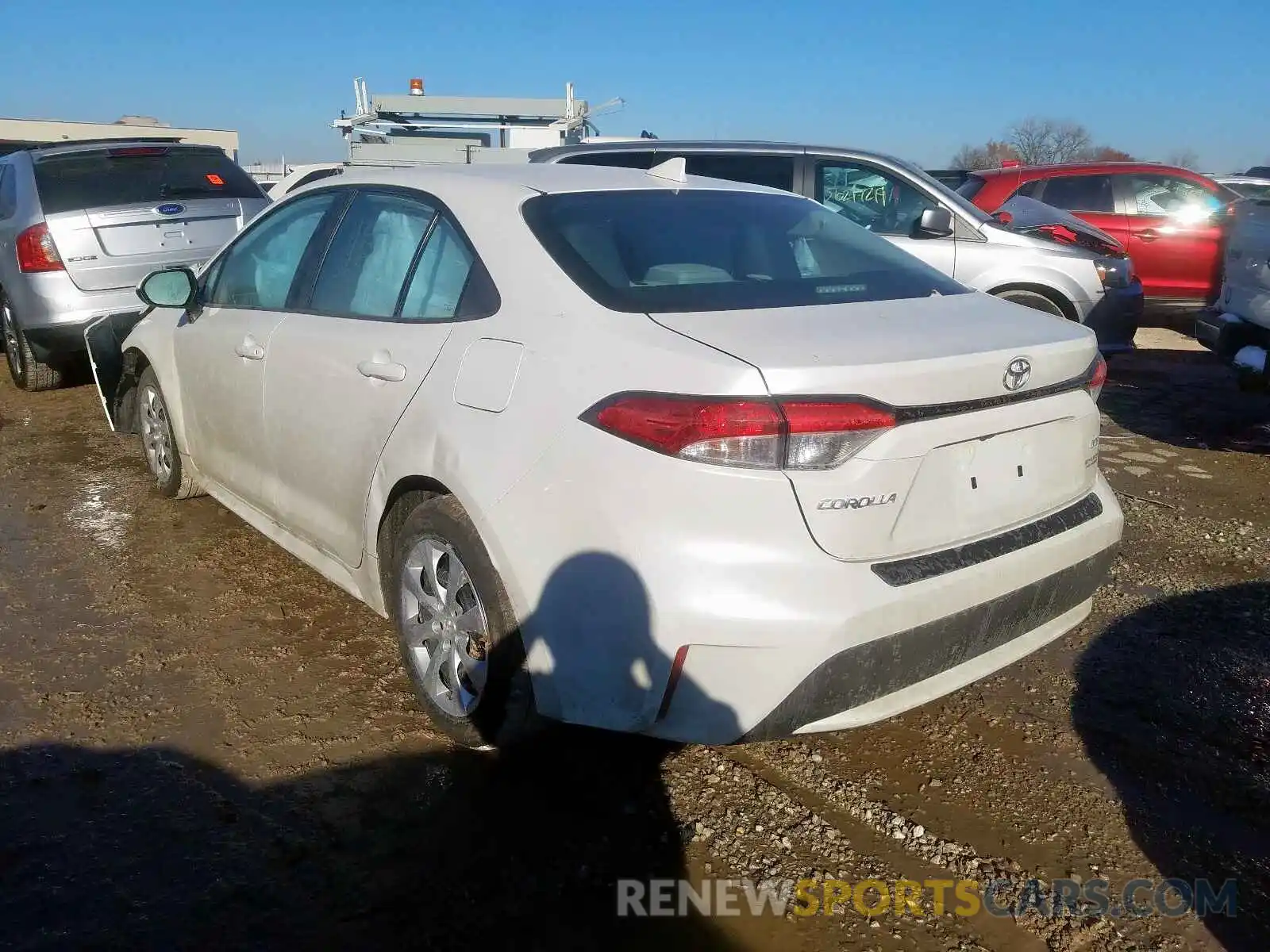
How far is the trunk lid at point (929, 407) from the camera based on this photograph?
2205mm

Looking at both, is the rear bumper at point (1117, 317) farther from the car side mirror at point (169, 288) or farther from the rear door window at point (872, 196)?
the car side mirror at point (169, 288)

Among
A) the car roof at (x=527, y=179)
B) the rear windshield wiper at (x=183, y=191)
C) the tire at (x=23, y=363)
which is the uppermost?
the car roof at (x=527, y=179)

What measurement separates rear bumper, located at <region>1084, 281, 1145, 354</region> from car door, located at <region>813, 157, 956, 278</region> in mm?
1199

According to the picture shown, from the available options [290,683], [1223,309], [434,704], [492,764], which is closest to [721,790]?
[492,764]

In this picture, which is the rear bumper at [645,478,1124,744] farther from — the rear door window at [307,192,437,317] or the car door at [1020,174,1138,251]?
the car door at [1020,174,1138,251]

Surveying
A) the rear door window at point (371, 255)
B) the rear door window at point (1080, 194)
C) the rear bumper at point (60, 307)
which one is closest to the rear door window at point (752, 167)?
the rear door window at point (371, 255)

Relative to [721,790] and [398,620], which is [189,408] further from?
[721,790]

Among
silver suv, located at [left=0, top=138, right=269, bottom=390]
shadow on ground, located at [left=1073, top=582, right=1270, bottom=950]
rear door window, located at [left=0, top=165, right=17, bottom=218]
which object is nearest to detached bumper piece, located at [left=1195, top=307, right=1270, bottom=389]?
shadow on ground, located at [left=1073, top=582, right=1270, bottom=950]

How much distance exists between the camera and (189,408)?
4.30 m

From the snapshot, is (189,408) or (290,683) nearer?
(290,683)

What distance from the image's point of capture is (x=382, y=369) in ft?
9.71

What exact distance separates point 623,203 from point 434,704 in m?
1.57

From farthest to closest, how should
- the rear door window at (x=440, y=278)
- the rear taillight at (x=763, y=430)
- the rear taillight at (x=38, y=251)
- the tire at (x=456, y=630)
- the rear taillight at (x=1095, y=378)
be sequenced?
the rear taillight at (x=38, y=251), the rear door window at (x=440, y=278), the rear taillight at (x=1095, y=378), the tire at (x=456, y=630), the rear taillight at (x=763, y=430)

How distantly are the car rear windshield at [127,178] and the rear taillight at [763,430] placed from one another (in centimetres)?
594
